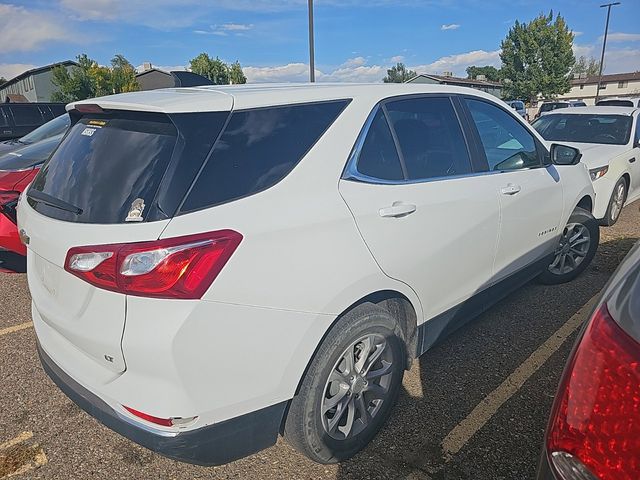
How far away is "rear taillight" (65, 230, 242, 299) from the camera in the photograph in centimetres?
163

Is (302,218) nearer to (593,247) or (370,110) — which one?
(370,110)

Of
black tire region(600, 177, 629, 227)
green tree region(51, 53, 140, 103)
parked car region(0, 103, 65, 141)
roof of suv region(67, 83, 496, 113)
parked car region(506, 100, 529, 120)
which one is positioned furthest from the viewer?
green tree region(51, 53, 140, 103)

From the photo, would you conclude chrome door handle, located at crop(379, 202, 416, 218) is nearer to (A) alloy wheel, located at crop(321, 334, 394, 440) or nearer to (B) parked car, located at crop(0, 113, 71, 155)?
(A) alloy wheel, located at crop(321, 334, 394, 440)

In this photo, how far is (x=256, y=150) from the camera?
1.89 meters

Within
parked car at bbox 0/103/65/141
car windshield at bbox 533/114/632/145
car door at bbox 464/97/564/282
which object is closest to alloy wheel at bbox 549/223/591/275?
car door at bbox 464/97/564/282

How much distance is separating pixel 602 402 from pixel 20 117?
48.3ft

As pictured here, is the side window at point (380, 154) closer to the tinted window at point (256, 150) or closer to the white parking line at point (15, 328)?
the tinted window at point (256, 150)

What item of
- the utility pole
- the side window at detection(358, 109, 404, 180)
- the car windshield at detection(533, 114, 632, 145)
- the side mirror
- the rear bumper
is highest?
the utility pole

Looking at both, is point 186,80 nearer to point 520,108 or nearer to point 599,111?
point 599,111

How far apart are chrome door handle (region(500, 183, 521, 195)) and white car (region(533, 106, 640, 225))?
9.50 feet

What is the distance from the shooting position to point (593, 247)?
14.4ft

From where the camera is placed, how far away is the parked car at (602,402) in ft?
3.20

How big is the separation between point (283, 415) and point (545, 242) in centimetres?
272

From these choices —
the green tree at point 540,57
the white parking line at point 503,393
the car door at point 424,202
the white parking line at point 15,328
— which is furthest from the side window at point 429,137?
the green tree at point 540,57
